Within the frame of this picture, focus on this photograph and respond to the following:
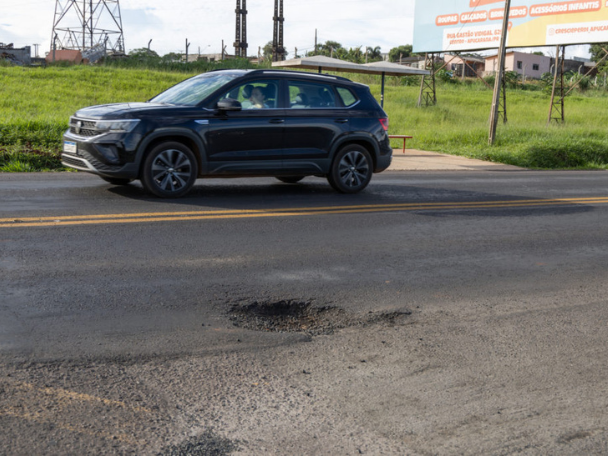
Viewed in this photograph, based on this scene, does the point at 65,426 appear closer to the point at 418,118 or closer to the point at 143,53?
the point at 418,118

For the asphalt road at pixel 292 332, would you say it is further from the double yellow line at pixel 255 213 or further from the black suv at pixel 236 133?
the black suv at pixel 236 133

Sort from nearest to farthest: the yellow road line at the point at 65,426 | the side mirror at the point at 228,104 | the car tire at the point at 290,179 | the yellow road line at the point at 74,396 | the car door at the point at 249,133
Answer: the yellow road line at the point at 65,426 → the yellow road line at the point at 74,396 → the side mirror at the point at 228,104 → the car door at the point at 249,133 → the car tire at the point at 290,179

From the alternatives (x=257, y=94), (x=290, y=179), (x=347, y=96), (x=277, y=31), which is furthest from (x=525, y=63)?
(x=257, y=94)

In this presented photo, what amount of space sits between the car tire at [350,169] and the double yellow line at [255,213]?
3.49 feet

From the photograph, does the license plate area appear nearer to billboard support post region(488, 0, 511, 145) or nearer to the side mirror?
the side mirror

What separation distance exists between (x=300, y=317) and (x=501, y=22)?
34969 millimetres

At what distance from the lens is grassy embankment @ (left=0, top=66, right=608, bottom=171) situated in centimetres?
1551

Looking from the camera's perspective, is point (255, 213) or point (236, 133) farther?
point (236, 133)

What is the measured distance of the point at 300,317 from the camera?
515 centimetres

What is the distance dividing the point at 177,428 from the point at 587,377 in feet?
8.13

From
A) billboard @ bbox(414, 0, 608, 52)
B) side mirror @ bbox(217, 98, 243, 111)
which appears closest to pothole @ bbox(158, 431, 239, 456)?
side mirror @ bbox(217, 98, 243, 111)

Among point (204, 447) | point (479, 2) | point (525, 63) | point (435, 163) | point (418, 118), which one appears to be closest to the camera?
point (204, 447)

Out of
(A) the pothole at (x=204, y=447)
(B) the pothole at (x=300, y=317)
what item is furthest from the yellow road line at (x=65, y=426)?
(B) the pothole at (x=300, y=317)

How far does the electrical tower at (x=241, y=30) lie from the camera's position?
61.9m
